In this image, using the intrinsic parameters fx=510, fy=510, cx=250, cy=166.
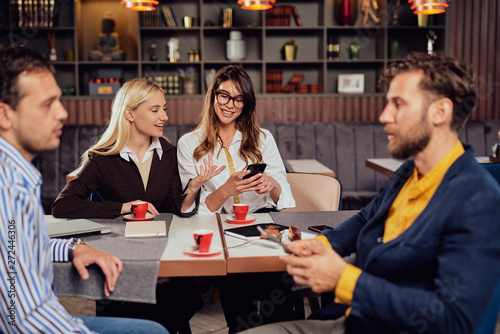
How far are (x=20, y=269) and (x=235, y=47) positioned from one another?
15.9 ft

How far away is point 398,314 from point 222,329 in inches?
72.0

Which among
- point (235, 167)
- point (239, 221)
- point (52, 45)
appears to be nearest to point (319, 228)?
point (239, 221)

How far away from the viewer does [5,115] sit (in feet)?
3.78

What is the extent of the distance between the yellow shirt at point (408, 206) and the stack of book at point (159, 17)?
15.6ft

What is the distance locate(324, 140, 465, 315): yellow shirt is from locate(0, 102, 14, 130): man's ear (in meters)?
0.84

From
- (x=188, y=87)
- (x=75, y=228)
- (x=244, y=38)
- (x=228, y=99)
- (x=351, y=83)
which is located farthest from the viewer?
(x=244, y=38)

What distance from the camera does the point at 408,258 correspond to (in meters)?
1.19

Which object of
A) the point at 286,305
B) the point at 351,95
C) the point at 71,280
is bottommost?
the point at 286,305

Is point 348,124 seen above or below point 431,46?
below

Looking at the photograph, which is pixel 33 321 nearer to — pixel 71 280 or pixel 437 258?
pixel 71 280

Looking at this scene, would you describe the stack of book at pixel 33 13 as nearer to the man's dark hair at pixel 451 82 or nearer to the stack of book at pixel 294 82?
the stack of book at pixel 294 82

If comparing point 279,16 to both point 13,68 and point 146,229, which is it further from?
point 13,68

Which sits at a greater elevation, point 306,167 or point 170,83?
point 170,83

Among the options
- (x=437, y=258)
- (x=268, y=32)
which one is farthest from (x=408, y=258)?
(x=268, y=32)
